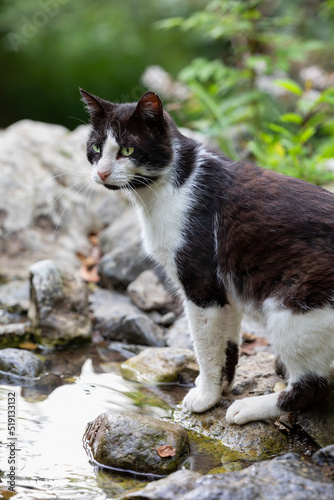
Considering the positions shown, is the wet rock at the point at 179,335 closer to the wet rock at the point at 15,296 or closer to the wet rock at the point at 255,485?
the wet rock at the point at 15,296

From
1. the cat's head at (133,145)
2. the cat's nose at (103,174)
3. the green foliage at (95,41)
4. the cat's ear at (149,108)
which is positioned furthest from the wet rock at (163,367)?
the green foliage at (95,41)

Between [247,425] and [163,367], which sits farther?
[163,367]

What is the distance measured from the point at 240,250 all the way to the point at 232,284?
166 millimetres

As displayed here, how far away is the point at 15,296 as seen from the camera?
A: 4016mm

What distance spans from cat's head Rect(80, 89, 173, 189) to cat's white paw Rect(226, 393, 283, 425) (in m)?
1.10

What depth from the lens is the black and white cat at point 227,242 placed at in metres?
2.20

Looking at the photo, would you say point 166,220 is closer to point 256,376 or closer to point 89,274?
point 256,376

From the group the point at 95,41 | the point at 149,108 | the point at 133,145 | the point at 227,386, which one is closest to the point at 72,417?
the point at 227,386

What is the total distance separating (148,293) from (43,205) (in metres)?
1.42

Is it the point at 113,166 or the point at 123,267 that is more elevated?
the point at 113,166

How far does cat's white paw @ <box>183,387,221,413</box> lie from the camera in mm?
2582

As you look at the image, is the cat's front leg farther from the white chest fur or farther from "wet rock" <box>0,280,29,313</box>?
"wet rock" <box>0,280,29,313</box>

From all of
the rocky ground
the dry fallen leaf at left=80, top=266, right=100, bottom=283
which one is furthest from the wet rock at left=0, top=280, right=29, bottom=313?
the dry fallen leaf at left=80, top=266, right=100, bottom=283

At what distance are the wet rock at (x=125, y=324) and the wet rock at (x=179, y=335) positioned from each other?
57mm
